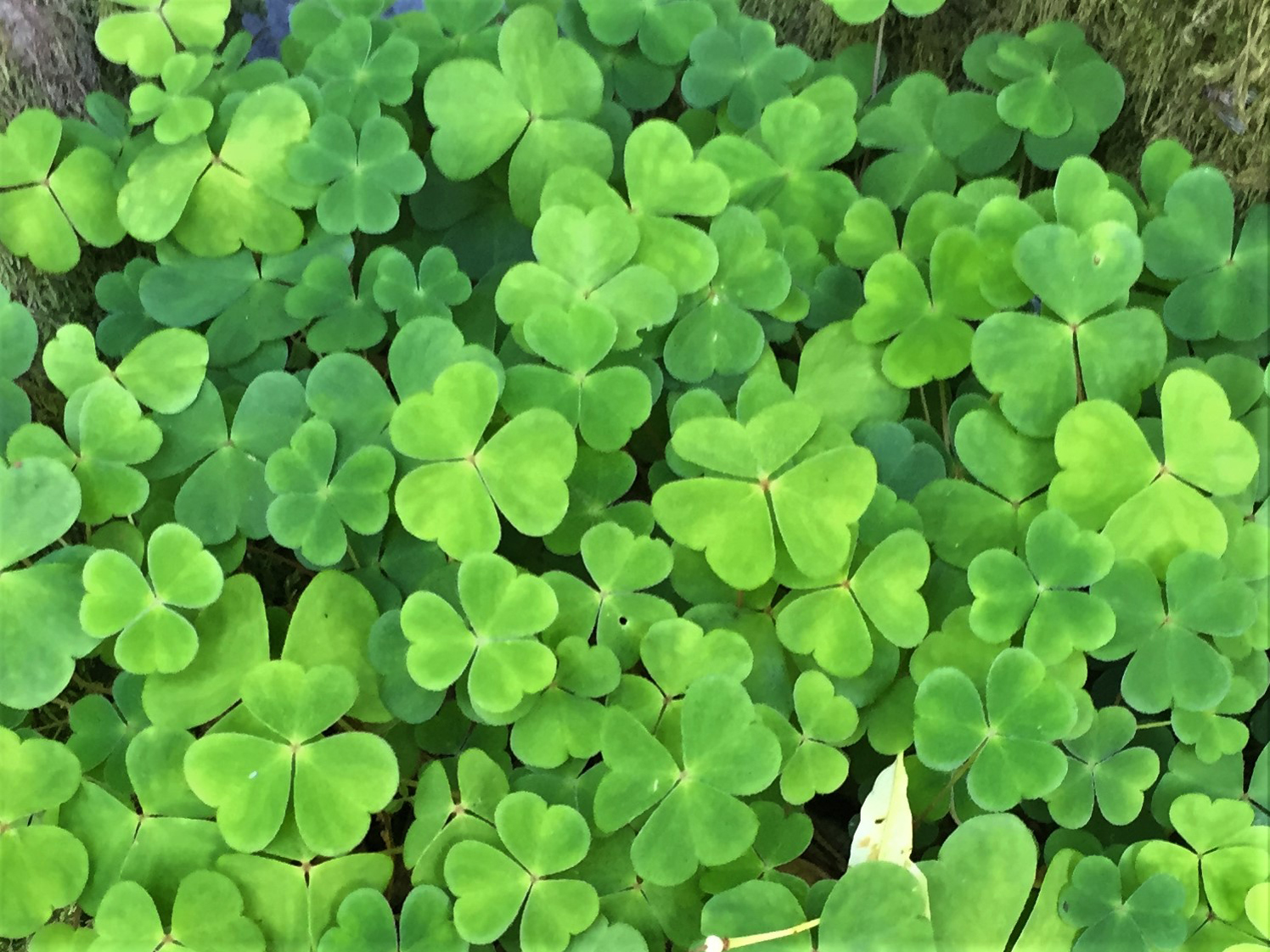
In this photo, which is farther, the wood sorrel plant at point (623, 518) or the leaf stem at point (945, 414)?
the leaf stem at point (945, 414)

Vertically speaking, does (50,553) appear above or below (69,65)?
below

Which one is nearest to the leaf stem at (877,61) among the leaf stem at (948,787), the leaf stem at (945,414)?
the leaf stem at (945,414)

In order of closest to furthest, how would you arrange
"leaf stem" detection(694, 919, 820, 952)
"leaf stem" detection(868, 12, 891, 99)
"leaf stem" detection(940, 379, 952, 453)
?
"leaf stem" detection(694, 919, 820, 952), "leaf stem" detection(940, 379, 952, 453), "leaf stem" detection(868, 12, 891, 99)

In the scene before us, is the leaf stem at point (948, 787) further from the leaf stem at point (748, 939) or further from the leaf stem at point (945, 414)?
the leaf stem at point (945, 414)

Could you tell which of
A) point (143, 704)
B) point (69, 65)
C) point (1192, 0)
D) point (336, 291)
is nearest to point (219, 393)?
point (336, 291)

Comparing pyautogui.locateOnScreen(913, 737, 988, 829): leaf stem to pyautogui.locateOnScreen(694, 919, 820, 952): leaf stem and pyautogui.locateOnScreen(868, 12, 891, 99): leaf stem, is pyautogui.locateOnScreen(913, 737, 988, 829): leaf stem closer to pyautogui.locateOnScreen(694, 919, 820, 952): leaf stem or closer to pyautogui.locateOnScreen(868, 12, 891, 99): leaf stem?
pyautogui.locateOnScreen(694, 919, 820, 952): leaf stem

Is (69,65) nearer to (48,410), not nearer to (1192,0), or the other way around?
(48,410)

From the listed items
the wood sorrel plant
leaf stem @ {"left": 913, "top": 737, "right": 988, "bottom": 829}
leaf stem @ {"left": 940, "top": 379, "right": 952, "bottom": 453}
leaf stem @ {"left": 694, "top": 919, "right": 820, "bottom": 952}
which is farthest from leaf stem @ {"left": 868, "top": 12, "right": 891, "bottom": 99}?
leaf stem @ {"left": 694, "top": 919, "right": 820, "bottom": 952}

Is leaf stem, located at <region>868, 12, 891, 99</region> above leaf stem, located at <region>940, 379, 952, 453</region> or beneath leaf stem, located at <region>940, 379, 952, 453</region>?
above
